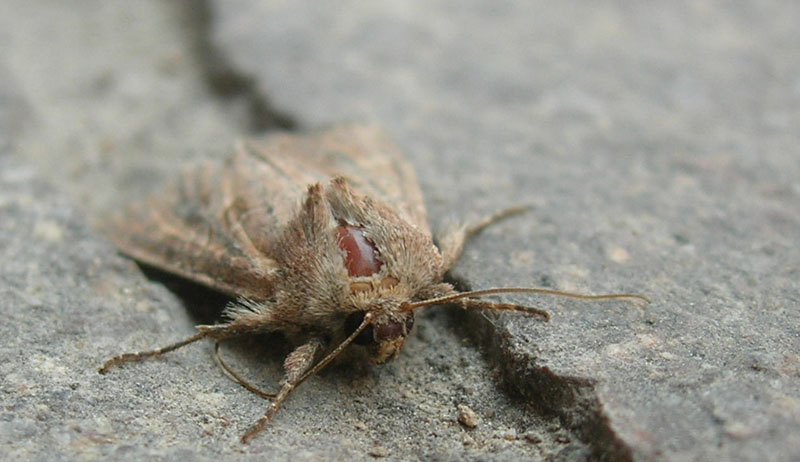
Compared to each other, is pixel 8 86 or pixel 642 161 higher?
pixel 8 86

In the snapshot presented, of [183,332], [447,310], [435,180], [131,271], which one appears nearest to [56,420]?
[183,332]

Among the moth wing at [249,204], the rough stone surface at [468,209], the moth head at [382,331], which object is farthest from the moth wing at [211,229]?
the moth head at [382,331]

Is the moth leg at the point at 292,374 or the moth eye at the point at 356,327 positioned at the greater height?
the moth eye at the point at 356,327

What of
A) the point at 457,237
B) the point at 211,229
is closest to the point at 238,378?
the point at 211,229

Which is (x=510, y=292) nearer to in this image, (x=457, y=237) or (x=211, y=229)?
(x=457, y=237)

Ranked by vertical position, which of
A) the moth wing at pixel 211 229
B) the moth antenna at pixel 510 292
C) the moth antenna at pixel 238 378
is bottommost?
the moth antenna at pixel 238 378

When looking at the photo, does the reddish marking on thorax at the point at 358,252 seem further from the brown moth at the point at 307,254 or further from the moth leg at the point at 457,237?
the moth leg at the point at 457,237

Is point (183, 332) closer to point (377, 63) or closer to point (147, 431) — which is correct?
point (147, 431)
